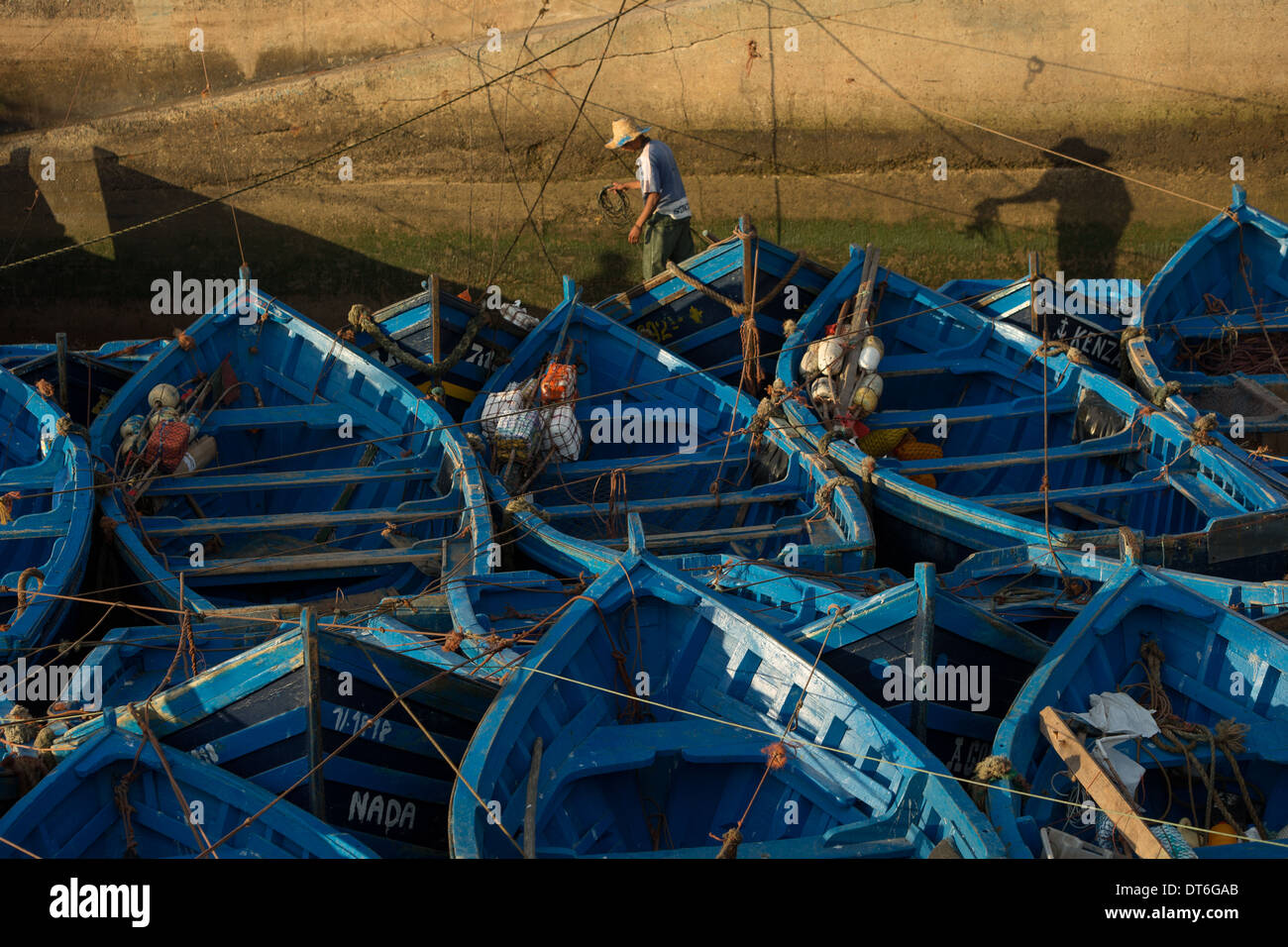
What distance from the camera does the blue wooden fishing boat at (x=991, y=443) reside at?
29.7 ft

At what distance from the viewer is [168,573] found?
8.95 meters

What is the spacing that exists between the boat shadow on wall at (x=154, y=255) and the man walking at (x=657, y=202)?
10.8 feet

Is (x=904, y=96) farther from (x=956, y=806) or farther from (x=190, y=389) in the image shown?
(x=956, y=806)

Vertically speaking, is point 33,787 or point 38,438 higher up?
point 38,438

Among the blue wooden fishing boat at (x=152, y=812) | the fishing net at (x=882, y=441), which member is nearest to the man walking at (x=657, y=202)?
the fishing net at (x=882, y=441)

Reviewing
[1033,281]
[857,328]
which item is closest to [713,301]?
[857,328]

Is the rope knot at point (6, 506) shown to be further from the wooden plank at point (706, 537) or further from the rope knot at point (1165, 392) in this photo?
the rope knot at point (1165, 392)

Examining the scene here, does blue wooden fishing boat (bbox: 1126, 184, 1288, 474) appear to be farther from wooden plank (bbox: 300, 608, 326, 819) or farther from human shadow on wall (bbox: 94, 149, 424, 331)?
human shadow on wall (bbox: 94, 149, 424, 331)

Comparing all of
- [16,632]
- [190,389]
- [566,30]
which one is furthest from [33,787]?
[566,30]

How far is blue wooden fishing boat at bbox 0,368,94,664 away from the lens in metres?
8.30

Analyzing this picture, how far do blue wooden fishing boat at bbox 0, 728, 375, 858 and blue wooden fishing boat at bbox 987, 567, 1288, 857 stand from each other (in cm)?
320

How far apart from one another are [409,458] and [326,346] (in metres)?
1.43

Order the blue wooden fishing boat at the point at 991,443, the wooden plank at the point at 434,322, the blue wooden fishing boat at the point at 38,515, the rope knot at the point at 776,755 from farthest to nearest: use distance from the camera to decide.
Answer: the wooden plank at the point at 434,322
the blue wooden fishing boat at the point at 991,443
the blue wooden fishing boat at the point at 38,515
the rope knot at the point at 776,755

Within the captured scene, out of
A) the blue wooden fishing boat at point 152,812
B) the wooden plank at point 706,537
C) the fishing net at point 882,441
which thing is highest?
the fishing net at point 882,441
